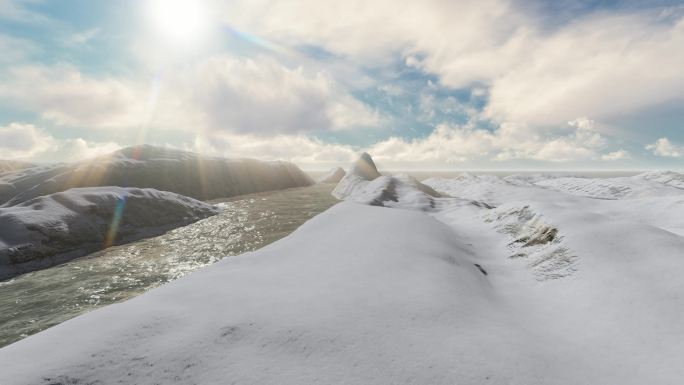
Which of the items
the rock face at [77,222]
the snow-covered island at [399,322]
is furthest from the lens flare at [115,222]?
the snow-covered island at [399,322]

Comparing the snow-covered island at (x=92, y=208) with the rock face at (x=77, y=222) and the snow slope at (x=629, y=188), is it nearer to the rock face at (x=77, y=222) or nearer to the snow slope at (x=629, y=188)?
the rock face at (x=77, y=222)

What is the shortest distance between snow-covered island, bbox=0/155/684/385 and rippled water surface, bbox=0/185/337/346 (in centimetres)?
910

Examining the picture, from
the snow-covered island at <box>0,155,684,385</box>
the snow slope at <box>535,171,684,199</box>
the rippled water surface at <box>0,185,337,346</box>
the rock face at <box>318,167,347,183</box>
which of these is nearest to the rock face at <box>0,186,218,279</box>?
the rippled water surface at <box>0,185,337,346</box>

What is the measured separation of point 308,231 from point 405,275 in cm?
1191

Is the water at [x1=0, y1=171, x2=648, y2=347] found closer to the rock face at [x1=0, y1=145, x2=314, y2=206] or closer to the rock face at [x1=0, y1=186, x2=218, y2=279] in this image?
the rock face at [x1=0, y1=186, x2=218, y2=279]

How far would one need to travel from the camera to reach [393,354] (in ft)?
21.5

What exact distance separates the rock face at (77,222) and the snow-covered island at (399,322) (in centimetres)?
1973

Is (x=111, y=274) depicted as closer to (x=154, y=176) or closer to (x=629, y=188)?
(x=154, y=176)

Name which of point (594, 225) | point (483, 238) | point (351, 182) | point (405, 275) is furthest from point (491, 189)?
point (405, 275)

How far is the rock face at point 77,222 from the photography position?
22344 millimetres

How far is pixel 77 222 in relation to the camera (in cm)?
2831

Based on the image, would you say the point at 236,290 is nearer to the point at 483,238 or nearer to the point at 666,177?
the point at 483,238

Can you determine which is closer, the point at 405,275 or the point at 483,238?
the point at 405,275

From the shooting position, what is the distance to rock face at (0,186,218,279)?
73.3 feet
